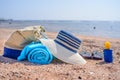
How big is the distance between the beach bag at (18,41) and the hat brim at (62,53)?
759 millimetres

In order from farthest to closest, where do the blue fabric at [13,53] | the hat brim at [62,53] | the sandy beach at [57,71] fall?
1. the blue fabric at [13,53]
2. the hat brim at [62,53]
3. the sandy beach at [57,71]

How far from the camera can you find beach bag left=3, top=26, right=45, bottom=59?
29.5ft

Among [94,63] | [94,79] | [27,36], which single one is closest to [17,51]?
[27,36]

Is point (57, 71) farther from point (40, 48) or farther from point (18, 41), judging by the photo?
point (18, 41)

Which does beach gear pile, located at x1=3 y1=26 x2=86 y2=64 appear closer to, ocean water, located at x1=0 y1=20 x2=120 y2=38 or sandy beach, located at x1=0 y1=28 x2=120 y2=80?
sandy beach, located at x1=0 y1=28 x2=120 y2=80

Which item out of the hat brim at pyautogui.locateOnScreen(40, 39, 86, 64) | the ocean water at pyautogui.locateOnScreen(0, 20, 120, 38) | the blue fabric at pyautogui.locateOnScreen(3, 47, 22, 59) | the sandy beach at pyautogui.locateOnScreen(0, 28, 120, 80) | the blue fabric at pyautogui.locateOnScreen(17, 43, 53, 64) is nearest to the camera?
the sandy beach at pyautogui.locateOnScreen(0, 28, 120, 80)

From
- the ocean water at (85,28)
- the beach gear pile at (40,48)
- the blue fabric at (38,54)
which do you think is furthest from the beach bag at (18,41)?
the ocean water at (85,28)

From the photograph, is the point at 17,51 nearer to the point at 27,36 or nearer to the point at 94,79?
the point at 27,36

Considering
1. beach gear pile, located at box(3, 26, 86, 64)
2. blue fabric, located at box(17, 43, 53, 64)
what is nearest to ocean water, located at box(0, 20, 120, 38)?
beach gear pile, located at box(3, 26, 86, 64)

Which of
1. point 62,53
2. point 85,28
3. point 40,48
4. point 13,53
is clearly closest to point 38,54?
point 40,48

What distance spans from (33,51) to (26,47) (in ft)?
1.18

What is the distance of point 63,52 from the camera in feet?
27.7

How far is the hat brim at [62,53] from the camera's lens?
329 inches

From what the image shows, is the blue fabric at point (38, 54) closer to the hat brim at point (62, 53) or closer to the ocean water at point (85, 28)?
the hat brim at point (62, 53)
